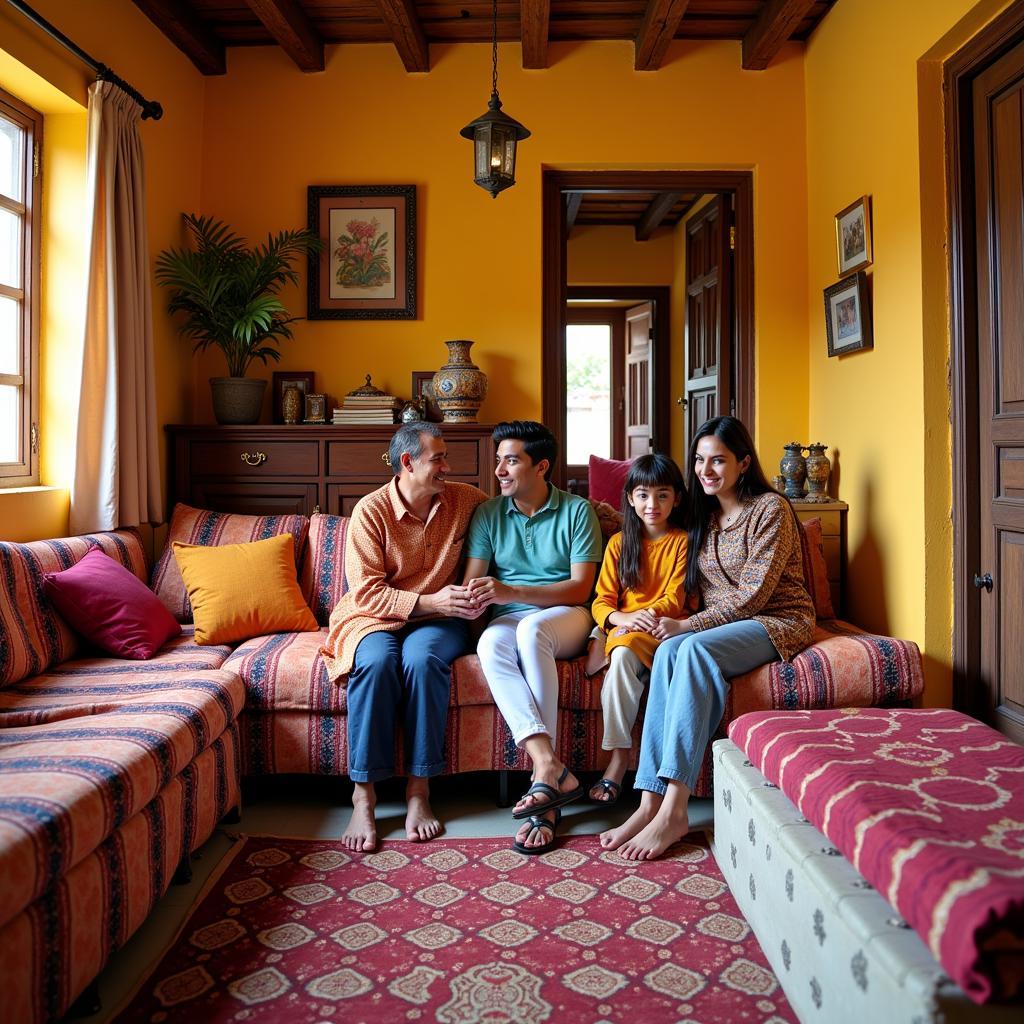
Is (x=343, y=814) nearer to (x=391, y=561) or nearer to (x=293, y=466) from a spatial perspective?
(x=391, y=561)

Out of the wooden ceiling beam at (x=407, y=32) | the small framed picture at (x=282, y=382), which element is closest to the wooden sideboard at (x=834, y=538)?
the small framed picture at (x=282, y=382)

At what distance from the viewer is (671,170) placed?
13.8 ft

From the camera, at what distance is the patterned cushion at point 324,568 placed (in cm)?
331

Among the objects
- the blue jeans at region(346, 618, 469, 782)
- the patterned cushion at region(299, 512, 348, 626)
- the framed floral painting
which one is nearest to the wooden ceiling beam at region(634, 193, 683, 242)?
the framed floral painting

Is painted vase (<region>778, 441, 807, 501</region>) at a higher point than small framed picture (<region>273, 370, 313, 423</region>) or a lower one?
lower

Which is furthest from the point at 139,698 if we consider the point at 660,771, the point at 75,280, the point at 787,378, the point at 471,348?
the point at 787,378

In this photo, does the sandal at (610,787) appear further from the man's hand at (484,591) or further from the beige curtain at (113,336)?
the beige curtain at (113,336)

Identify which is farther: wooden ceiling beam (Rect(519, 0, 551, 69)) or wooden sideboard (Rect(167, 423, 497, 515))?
wooden sideboard (Rect(167, 423, 497, 515))

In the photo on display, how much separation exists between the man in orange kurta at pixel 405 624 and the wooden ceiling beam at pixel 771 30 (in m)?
2.31

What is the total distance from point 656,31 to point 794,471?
1965mm

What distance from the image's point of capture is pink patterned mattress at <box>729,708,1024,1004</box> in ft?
3.83

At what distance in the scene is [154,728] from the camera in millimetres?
2037

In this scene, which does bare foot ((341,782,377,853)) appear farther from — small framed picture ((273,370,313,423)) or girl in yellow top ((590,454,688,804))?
small framed picture ((273,370,313,423))

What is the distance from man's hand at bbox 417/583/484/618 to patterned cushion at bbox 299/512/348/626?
0.64m
